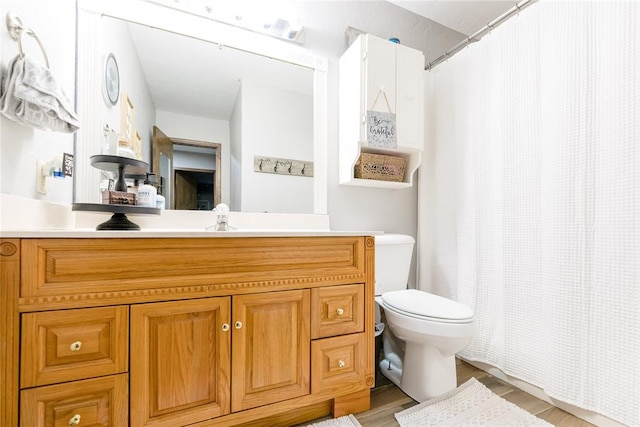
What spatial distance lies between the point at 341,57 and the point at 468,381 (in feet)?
6.80

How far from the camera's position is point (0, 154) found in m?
0.77

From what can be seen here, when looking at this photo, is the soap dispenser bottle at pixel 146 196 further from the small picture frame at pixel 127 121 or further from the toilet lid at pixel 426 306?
the toilet lid at pixel 426 306

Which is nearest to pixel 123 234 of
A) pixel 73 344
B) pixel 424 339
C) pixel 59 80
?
pixel 73 344

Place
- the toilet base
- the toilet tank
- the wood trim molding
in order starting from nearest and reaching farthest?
the wood trim molding → the toilet base → the toilet tank

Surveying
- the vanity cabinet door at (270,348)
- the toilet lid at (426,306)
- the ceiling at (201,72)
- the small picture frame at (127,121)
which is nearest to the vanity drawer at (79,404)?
the vanity cabinet door at (270,348)

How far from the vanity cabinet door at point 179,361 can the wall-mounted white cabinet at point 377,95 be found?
112 cm

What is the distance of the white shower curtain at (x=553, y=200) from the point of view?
107 cm

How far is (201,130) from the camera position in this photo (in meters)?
1.48

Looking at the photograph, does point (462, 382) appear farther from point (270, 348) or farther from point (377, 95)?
point (377, 95)

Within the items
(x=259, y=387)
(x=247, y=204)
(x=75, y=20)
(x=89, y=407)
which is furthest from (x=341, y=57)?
(x=89, y=407)

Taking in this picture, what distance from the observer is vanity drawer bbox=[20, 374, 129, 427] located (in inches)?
29.1

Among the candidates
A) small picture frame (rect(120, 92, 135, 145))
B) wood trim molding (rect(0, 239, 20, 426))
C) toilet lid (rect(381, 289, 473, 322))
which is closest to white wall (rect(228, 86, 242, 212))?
small picture frame (rect(120, 92, 135, 145))

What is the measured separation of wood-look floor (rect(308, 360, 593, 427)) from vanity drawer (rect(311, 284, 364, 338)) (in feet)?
1.34

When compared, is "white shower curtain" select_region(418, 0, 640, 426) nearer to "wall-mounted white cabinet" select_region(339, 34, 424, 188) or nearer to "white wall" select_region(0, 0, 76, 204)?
"wall-mounted white cabinet" select_region(339, 34, 424, 188)
